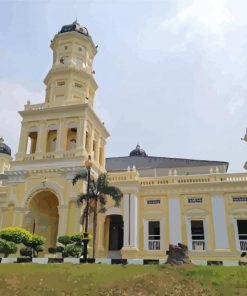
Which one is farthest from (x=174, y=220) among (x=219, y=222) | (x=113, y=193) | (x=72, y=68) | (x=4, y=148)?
(x=4, y=148)

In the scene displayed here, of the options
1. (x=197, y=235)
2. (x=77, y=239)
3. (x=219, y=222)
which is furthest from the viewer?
(x=197, y=235)

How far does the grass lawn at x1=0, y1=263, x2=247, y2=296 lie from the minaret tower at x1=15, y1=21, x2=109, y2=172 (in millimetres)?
14506

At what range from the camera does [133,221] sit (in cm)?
2881

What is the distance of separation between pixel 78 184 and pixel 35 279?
13898 mm

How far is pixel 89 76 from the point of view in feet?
119

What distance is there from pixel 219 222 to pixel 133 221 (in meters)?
7.62

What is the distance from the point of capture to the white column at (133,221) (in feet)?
92.3

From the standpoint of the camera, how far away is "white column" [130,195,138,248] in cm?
2812

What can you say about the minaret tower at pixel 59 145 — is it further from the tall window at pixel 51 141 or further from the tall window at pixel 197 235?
the tall window at pixel 197 235

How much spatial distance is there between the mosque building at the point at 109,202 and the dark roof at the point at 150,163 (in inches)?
463

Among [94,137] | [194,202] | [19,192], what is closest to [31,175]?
[19,192]

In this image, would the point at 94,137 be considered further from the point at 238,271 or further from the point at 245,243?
the point at 238,271

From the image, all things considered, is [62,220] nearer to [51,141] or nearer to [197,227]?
[51,141]

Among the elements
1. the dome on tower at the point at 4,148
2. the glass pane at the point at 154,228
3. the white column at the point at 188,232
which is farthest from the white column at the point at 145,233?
the dome on tower at the point at 4,148
